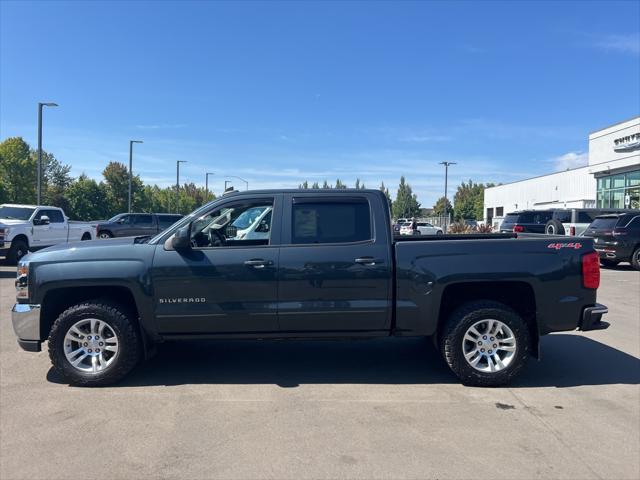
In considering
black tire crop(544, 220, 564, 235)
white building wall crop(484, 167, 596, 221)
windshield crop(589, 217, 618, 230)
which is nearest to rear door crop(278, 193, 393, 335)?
windshield crop(589, 217, 618, 230)

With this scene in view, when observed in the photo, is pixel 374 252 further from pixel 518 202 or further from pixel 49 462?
pixel 518 202

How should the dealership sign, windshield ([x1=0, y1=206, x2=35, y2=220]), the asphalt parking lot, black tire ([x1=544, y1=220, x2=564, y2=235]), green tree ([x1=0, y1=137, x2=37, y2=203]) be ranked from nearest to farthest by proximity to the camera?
the asphalt parking lot → windshield ([x1=0, y1=206, x2=35, y2=220]) → black tire ([x1=544, y1=220, x2=564, y2=235]) → the dealership sign → green tree ([x1=0, y1=137, x2=37, y2=203])

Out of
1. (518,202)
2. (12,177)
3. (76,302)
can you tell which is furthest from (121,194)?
(76,302)

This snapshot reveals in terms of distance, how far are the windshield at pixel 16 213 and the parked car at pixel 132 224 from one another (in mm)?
10235

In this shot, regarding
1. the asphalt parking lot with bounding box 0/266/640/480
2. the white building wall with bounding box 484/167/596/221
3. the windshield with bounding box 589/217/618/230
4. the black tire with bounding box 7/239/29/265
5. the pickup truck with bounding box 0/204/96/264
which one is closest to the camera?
the asphalt parking lot with bounding box 0/266/640/480

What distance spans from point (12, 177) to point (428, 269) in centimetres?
6379

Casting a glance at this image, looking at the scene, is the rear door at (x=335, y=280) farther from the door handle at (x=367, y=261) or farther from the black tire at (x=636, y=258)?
the black tire at (x=636, y=258)

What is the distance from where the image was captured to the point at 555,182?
165 ft

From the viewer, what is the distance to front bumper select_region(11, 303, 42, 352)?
5121mm

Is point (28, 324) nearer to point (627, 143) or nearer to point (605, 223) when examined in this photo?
point (605, 223)

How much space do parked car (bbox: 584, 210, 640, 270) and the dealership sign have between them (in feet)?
59.2

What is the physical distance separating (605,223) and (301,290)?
47.7 feet

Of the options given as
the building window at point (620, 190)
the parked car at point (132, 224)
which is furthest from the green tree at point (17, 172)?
the building window at point (620, 190)

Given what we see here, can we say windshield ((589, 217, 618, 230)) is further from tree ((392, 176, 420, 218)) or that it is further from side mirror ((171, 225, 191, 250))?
tree ((392, 176, 420, 218))
